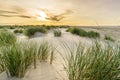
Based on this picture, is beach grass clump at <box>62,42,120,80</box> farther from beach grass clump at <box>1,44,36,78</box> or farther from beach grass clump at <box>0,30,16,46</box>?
beach grass clump at <box>0,30,16,46</box>

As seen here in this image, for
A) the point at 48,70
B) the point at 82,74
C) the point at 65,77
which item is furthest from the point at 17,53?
the point at 82,74

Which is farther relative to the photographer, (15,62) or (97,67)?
(15,62)

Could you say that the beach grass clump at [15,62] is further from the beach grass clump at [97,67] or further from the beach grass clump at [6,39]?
the beach grass clump at [6,39]

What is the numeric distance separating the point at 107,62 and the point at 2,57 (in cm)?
163

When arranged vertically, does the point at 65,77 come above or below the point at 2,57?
below

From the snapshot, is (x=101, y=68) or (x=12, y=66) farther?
(x=12, y=66)

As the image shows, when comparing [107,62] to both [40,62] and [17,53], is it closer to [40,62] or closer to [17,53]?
[17,53]

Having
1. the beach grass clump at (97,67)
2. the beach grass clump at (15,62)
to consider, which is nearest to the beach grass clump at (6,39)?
the beach grass clump at (15,62)

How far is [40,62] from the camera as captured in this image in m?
3.58

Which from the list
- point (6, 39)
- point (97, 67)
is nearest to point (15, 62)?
point (97, 67)

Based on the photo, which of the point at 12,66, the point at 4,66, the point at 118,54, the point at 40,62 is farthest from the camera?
the point at 40,62

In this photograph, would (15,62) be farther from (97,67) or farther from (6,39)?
(6,39)

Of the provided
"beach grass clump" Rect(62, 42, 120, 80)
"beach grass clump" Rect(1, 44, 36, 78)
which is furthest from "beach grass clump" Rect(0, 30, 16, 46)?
"beach grass clump" Rect(62, 42, 120, 80)

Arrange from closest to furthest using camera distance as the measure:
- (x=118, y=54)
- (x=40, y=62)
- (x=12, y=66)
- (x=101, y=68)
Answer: (x=101, y=68)
(x=118, y=54)
(x=12, y=66)
(x=40, y=62)
